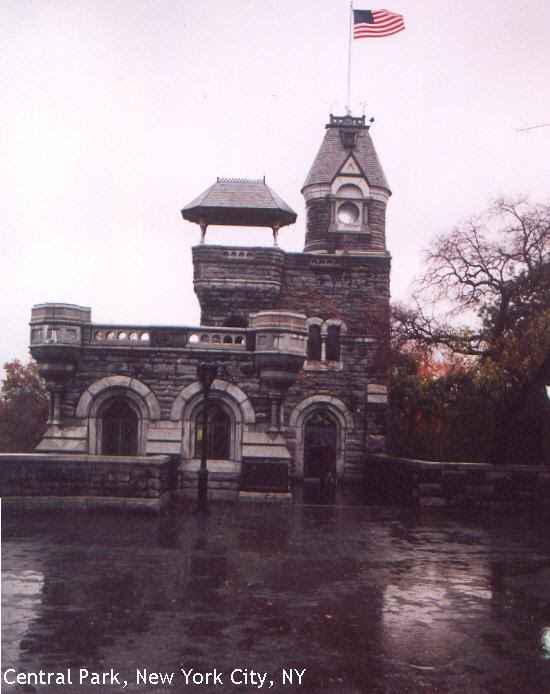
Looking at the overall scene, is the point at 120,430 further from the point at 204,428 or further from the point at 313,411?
the point at 313,411

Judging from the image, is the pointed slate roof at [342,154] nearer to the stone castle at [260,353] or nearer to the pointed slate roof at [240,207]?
the stone castle at [260,353]

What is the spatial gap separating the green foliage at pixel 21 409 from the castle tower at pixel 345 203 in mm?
19566

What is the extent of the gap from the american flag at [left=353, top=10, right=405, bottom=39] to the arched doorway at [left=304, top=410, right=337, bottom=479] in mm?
13156

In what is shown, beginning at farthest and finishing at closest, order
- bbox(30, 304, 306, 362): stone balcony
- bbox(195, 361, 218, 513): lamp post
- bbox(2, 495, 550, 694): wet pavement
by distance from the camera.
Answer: bbox(30, 304, 306, 362): stone balcony, bbox(195, 361, 218, 513): lamp post, bbox(2, 495, 550, 694): wet pavement

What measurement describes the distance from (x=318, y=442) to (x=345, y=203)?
446 inches

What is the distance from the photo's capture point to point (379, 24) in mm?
25141

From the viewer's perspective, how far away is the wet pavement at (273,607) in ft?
23.0

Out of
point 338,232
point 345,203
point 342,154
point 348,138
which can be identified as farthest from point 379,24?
point 348,138

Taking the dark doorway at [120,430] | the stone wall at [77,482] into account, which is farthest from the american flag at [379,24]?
the stone wall at [77,482]

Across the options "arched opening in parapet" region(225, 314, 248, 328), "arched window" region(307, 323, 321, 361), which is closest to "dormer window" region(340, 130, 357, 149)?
"arched window" region(307, 323, 321, 361)

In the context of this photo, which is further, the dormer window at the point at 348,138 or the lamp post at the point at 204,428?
the dormer window at the point at 348,138

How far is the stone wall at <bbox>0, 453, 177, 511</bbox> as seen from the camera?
16.8 metres

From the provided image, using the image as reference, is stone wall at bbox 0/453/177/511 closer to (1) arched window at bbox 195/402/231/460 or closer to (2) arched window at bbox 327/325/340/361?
(1) arched window at bbox 195/402/231/460

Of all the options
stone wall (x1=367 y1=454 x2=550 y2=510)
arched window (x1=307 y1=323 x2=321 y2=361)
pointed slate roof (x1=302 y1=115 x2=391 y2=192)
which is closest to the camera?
stone wall (x1=367 y1=454 x2=550 y2=510)
